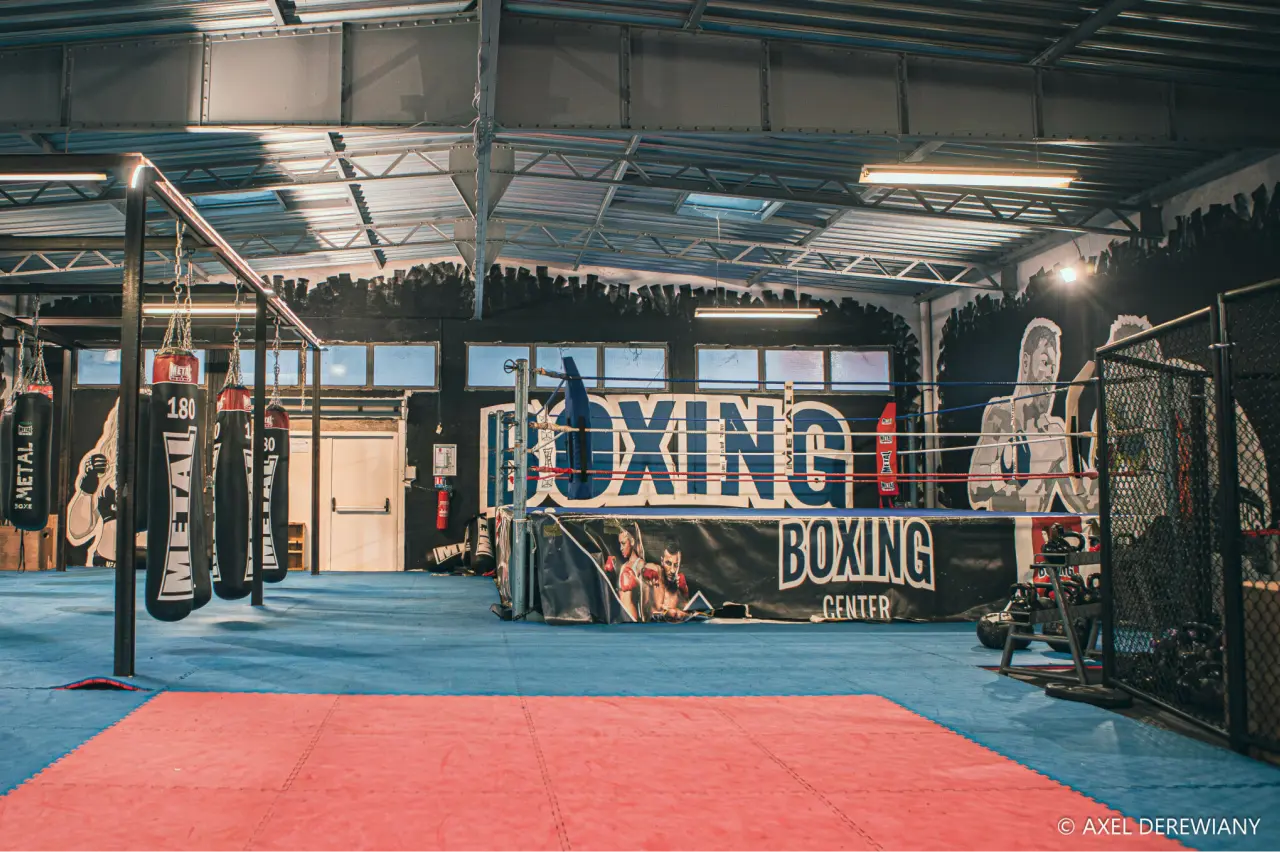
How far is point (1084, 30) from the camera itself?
6.97 m

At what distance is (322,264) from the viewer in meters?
13.8

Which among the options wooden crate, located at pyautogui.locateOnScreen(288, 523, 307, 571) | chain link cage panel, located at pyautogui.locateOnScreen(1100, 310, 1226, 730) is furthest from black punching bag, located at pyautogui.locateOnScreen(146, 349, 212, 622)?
wooden crate, located at pyautogui.locateOnScreen(288, 523, 307, 571)

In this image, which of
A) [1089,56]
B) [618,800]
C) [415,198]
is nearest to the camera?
[618,800]

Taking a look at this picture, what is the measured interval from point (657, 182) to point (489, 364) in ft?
17.2

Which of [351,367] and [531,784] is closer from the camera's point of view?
[531,784]

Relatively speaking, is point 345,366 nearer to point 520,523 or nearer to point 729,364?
point 729,364

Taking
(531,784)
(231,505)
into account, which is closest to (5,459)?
(231,505)

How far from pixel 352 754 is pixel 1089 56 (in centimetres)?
784

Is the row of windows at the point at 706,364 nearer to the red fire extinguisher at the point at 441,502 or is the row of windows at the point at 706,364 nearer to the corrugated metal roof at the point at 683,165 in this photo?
the corrugated metal roof at the point at 683,165

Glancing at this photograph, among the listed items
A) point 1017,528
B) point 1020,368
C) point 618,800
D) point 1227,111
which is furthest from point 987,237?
point 618,800

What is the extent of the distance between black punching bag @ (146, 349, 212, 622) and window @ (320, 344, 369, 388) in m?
8.81

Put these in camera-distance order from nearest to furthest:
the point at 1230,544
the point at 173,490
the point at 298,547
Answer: the point at 1230,544 → the point at 173,490 → the point at 298,547

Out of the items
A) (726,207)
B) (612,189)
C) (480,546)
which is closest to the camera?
(612,189)

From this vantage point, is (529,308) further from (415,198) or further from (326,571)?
(326,571)
